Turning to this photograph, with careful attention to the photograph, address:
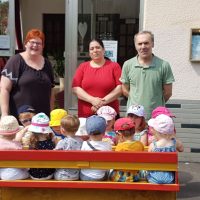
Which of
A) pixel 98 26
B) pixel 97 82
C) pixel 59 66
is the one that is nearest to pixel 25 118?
pixel 97 82

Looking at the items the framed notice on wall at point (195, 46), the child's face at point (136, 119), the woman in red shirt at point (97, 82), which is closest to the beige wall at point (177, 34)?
the framed notice on wall at point (195, 46)

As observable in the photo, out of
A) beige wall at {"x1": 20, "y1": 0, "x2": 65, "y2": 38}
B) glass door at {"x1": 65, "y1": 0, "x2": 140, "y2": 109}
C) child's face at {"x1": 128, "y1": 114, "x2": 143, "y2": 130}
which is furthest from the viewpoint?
beige wall at {"x1": 20, "y1": 0, "x2": 65, "y2": 38}

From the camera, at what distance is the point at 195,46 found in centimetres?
648

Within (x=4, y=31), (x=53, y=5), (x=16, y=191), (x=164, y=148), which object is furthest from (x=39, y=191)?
(x=53, y=5)

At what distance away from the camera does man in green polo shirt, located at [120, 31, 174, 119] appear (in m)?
4.39

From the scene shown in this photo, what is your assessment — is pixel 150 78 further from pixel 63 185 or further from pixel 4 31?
pixel 4 31

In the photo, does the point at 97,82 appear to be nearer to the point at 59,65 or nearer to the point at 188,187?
the point at 188,187

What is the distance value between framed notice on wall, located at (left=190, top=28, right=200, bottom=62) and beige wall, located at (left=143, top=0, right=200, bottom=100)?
6 cm

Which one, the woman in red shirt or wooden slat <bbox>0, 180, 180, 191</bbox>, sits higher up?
the woman in red shirt

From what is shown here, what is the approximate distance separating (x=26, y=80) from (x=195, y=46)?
3.01 m

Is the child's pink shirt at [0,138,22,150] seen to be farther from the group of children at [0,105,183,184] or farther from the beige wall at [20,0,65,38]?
the beige wall at [20,0,65,38]

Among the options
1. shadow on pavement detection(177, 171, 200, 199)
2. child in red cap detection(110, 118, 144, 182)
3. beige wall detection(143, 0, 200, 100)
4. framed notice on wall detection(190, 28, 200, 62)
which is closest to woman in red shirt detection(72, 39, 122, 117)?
child in red cap detection(110, 118, 144, 182)

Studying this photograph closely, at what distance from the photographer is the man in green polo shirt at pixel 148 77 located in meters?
4.39

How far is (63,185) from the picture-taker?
9.59ft
